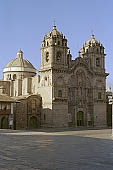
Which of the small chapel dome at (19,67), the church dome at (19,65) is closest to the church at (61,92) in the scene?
the small chapel dome at (19,67)

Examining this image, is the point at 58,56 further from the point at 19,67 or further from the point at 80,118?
the point at 19,67

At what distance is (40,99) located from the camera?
51.6 metres

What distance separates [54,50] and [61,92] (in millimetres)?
8690

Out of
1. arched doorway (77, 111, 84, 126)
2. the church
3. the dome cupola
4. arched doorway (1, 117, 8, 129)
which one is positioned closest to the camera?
arched doorway (1, 117, 8, 129)

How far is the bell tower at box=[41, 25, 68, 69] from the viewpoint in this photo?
50.7 metres

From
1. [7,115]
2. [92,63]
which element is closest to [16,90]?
[7,115]

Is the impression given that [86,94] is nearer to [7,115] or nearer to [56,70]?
[56,70]

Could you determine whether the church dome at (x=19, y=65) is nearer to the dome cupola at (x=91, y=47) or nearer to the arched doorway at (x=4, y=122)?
the dome cupola at (x=91, y=47)

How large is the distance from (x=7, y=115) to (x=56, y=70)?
12992 millimetres

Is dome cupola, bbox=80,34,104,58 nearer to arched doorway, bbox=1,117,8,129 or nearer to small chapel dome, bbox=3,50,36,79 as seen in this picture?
small chapel dome, bbox=3,50,36,79

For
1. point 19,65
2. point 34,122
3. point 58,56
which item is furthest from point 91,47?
point 34,122

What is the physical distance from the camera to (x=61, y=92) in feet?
164

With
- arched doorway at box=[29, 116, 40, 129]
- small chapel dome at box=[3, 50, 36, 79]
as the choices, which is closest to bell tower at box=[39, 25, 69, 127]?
arched doorway at box=[29, 116, 40, 129]

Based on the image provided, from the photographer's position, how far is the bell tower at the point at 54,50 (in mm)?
50656
